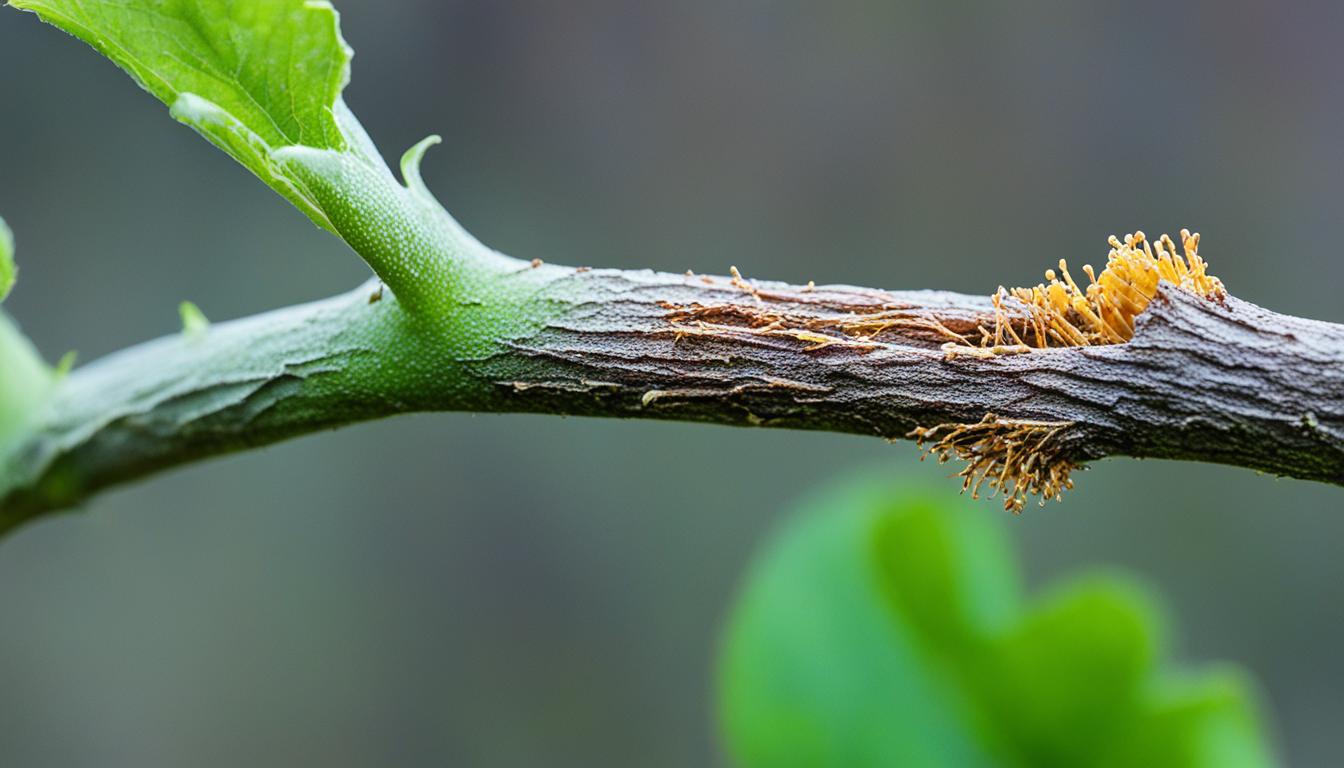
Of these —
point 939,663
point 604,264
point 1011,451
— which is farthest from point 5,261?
point 604,264

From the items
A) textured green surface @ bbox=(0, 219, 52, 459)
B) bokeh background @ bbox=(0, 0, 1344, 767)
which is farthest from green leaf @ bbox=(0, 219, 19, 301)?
bokeh background @ bbox=(0, 0, 1344, 767)

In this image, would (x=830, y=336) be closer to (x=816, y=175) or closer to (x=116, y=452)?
(x=116, y=452)

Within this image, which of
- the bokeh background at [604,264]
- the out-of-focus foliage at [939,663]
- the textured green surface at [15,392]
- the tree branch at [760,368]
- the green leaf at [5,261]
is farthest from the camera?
the bokeh background at [604,264]

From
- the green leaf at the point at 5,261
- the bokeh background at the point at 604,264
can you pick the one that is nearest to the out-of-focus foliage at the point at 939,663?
the bokeh background at the point at 604,264

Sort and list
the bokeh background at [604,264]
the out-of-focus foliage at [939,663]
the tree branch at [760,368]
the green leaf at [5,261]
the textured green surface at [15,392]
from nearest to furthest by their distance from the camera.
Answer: the tree branch at [760,368], the green leaf at [5,261], the textured green surface at [15,392], the out-of-focus foliage at [939,663], the bokeh background at [604,264]

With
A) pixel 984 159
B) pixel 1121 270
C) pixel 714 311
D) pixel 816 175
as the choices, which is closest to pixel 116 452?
pixel 714 311

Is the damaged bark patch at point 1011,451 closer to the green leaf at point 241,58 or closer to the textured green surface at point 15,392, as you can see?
the green leaf at point 241,58
